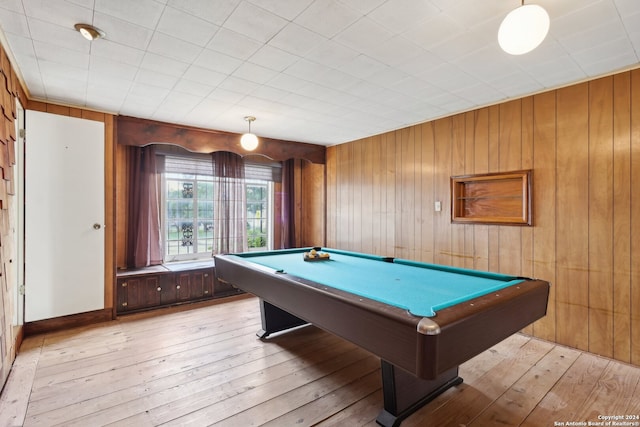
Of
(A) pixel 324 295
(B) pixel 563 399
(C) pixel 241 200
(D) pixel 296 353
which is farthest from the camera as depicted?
(C) pixel 241 200

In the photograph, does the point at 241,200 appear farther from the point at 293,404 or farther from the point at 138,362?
the point at 293,404

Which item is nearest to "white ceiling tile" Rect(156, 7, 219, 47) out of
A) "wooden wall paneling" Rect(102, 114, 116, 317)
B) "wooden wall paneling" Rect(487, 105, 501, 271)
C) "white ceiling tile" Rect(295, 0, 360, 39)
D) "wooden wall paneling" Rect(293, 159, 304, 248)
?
"white ceiling tile" Rect(295, 0, 360, 39)

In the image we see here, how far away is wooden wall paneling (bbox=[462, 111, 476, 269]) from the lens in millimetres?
3432

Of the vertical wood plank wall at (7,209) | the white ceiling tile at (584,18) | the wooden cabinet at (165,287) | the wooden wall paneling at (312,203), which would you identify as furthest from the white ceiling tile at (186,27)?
the wooden wall paneling at (312,203)

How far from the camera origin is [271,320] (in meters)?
Answer: 3.05

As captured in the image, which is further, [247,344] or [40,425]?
[247,344]

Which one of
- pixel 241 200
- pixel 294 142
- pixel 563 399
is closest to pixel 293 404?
pixel 563 399

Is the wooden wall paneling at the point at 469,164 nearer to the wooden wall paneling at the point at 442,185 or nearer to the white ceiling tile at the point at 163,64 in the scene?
the wooden wall paneling at the point at 442,185

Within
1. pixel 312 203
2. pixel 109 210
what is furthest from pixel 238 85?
pixel 312 203

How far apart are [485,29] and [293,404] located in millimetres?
2643

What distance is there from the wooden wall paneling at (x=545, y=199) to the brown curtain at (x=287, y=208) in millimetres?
3695

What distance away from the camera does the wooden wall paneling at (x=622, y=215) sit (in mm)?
2482

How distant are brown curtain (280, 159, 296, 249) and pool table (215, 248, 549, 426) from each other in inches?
107

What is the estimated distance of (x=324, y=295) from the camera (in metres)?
1.75
